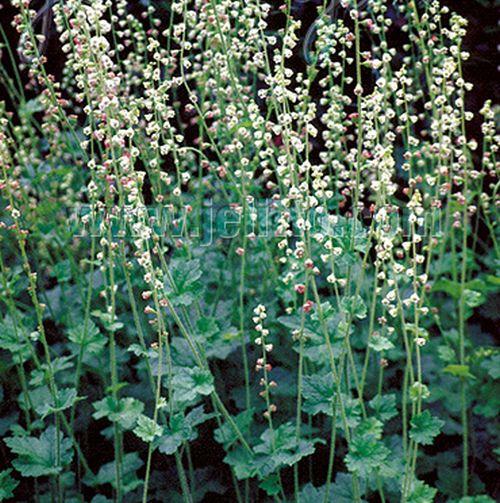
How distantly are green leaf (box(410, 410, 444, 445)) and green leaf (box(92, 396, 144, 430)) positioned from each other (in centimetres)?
88

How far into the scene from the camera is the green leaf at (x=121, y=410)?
242 centimetres

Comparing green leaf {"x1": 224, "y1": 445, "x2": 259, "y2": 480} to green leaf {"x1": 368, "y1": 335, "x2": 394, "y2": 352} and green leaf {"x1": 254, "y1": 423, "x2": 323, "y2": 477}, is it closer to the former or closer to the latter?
green leaf {"x1": 254, "y1": 423, "x2": 323, "y2": 477}

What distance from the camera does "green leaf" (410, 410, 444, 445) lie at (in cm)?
220

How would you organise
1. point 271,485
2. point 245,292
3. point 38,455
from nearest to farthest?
point 271,485 → point 38,455 → point 245,292

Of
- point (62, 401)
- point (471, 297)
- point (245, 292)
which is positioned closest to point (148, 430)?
point (62, 401)

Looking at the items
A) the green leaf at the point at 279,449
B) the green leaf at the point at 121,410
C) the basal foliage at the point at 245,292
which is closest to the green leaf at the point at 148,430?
the basal foliage at the point at 245,292

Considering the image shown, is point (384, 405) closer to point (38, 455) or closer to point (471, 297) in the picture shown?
point (471, 297)

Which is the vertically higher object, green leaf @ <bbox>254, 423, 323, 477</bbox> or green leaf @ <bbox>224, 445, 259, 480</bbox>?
green leaf @ <bbox>254, 423, 323, 477</bbox>

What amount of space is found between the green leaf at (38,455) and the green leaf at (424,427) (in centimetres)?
115

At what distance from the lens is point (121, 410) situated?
2475 mm

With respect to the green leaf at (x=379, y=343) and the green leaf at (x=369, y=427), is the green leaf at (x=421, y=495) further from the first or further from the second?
the green leaf at (x=379, y=343)

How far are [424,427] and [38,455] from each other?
50.9 inches

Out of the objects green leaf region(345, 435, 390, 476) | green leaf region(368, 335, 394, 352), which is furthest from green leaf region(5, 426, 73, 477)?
green leaf region(368, 335, 394, 352)

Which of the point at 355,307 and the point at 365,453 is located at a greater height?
the point at 355,307
